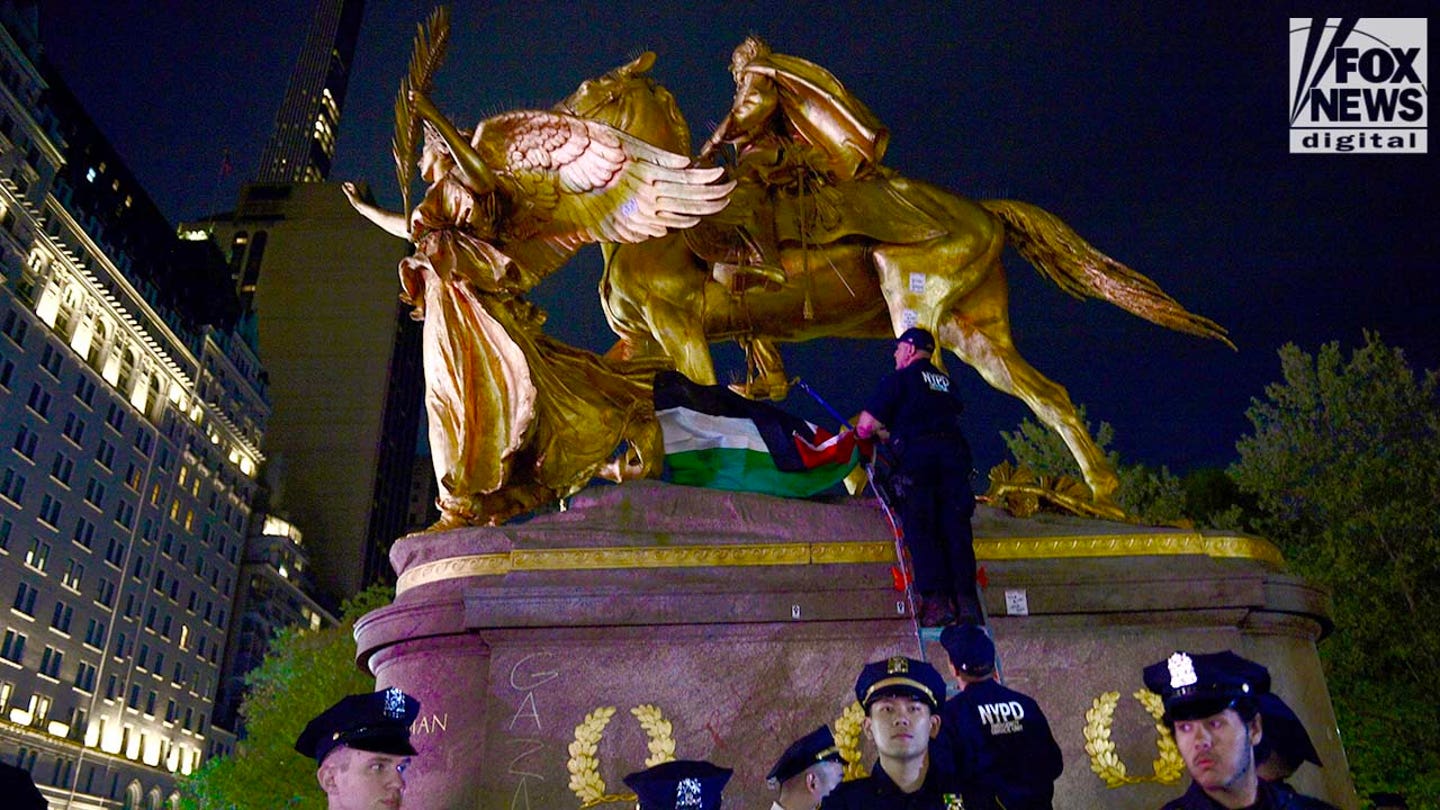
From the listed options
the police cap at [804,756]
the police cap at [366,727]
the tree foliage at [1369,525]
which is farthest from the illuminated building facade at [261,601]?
the police cap at [804,756]

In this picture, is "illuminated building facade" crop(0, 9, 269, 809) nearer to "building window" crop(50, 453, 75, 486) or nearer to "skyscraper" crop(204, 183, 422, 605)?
"building window" crop(50, 453, 75, 486)

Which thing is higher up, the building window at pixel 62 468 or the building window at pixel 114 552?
the building window at pixel 62 468

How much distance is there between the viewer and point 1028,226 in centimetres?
987

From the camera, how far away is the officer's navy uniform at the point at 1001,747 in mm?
4027

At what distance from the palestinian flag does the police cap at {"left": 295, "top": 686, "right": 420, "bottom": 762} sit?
3779 mm

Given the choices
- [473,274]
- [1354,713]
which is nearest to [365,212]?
[473,274]

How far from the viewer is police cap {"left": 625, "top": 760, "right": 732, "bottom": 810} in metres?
4.10

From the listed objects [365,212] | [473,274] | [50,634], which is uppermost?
[50,634]

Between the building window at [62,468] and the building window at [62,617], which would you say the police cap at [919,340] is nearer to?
the building window at [62,617]

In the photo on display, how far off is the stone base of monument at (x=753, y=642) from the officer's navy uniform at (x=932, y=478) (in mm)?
369

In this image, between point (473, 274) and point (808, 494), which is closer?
point (808, 494)

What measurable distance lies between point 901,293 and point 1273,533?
581 inches

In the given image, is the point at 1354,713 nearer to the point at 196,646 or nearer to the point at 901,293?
the point at 901,293

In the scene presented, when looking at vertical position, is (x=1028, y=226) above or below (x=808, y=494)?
above
